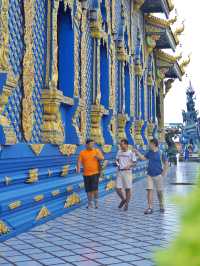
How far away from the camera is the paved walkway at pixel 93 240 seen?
3889 mm

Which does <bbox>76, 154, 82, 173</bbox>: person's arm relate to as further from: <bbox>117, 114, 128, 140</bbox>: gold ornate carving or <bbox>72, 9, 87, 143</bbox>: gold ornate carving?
<bbox>117, 114, 128, 140</bbox>: gold ornate carving

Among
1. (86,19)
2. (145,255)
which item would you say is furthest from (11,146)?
(86,19)

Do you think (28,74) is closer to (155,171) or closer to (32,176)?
(32,176)

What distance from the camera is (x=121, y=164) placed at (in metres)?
7.27

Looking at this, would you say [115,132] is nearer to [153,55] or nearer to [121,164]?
[121,164]

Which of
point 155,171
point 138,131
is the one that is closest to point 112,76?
point 155,171

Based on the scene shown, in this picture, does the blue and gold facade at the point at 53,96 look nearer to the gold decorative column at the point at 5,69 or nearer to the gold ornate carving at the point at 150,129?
the gold decorative column at the point at 5,69

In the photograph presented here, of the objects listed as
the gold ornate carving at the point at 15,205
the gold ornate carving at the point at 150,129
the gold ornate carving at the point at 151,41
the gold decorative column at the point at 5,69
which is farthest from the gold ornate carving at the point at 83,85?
the gold ornate carving at the point at 150,129

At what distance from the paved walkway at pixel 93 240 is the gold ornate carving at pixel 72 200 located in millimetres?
170

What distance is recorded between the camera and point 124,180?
285 inches

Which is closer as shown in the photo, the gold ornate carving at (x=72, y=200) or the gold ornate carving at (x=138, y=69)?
the gold ornate carving at (x=72, y=200)

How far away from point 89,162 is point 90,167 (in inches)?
3.5

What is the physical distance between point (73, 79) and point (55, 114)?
1.28m

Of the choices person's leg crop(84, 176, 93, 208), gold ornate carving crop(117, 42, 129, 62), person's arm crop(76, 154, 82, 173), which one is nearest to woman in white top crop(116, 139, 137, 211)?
person's leg crop(84, 176, 93, 208)
